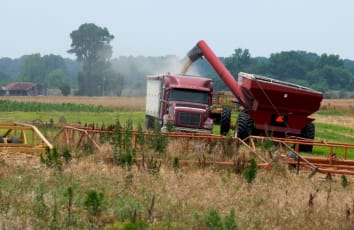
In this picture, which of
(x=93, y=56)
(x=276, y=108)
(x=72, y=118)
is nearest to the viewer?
(x=276, y=108)

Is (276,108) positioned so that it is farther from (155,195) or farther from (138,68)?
(138,68)

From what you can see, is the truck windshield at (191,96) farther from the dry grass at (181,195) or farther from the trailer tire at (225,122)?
the dry grass at (181,195)

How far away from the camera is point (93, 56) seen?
145500mm

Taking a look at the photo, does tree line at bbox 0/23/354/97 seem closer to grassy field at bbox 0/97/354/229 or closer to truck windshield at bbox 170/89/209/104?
truck windshield at bbox 170/89/209/104

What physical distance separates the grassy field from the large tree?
122m

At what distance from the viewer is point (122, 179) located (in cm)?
1330

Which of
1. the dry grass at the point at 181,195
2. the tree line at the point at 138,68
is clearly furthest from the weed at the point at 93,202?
the tree line at the point at 138,68

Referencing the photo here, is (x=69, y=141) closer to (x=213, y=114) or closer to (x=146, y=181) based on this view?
(x=146, y=181)

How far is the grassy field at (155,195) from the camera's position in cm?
978

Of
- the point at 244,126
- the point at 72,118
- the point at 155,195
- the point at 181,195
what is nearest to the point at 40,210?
the point at 155,195

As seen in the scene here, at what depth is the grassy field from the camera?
32.1ft

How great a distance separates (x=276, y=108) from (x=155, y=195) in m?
14.7

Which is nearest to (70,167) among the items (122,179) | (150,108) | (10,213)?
(122,179)

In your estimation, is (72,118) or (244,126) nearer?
(244,126)
